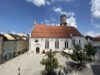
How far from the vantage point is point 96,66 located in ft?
141

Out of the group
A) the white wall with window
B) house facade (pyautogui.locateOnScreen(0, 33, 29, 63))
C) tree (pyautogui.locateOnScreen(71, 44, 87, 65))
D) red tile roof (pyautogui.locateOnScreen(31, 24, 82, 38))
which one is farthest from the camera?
→ red tile roof (pyautogui.locateOnScreen(31, 24, 82, 38))

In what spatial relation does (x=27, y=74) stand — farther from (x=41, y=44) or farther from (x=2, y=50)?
(x=41, y=44)

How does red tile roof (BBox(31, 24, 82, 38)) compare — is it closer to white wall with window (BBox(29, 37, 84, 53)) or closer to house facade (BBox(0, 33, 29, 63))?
white wall with window (BBox(29, 37, 84, 53))

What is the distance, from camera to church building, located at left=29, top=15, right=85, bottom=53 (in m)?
62.5

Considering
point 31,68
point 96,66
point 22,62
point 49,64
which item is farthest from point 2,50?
point 96,66

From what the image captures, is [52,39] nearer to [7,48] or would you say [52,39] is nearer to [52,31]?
[52,31]

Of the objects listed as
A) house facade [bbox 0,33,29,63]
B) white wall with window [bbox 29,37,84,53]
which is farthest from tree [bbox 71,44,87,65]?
house facade [bbox 0,33,29,63]

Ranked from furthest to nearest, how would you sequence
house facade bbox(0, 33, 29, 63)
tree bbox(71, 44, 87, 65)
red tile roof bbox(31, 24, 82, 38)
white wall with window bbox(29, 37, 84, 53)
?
red tile roof bbox(31, 24, 82, 38), white wall with window bbox(29, 37, 84, 53), house facade bbox(0, 33, 29, 63), tree bbox(71, 44, 87, 65)

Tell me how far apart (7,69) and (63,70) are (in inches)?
556

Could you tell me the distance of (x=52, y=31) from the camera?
6481 cm

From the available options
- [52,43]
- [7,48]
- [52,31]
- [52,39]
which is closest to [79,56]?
[52,43]

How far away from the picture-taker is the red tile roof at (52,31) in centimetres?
6341

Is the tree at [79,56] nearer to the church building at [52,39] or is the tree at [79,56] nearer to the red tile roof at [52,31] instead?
the church building at [52,39]

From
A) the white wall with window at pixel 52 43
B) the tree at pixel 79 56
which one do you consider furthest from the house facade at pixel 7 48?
the tree at pixel 79 56
